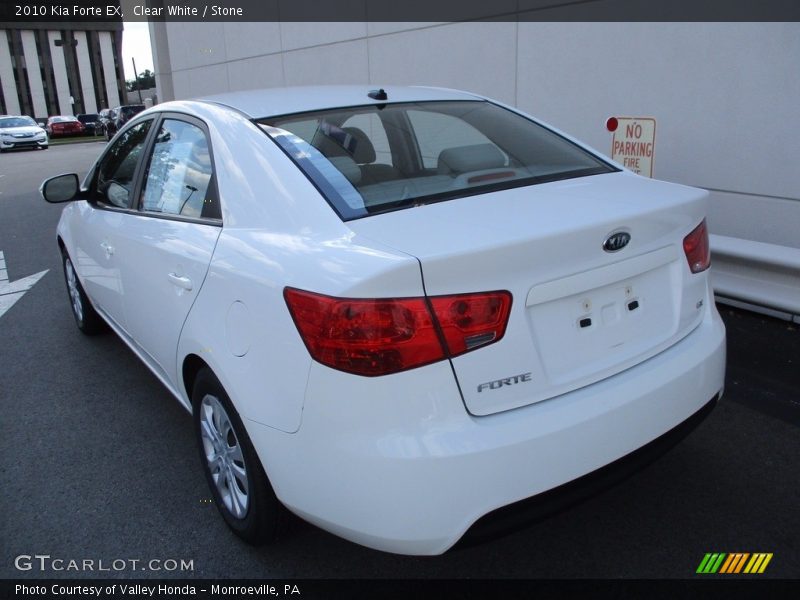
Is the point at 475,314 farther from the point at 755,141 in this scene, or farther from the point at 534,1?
the point at 534,1

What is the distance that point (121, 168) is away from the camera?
12.6 feet

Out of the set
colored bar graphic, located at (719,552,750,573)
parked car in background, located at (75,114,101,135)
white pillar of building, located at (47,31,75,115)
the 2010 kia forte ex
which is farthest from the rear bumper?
white pillar of building, located at (47,31,75,115)

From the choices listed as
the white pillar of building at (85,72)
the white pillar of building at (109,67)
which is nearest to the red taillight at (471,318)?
the white pillar of building at (109,67)

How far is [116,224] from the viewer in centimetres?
353

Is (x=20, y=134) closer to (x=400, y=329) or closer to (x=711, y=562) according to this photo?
(x=400, y=329)

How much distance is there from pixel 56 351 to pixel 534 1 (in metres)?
5.16

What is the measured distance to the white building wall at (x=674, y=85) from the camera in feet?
15.4

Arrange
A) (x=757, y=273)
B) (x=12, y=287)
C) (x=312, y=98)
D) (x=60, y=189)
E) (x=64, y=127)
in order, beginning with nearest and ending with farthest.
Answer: (x=312, y=98), (x=60, y=189), (x=757, y=273), (x=12, y=287), (x=64, y=127)

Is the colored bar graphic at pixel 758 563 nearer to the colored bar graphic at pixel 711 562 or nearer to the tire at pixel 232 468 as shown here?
the colored bar graphic at pixel 711 562

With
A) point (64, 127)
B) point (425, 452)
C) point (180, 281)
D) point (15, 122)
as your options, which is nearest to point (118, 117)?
point (15, 122)

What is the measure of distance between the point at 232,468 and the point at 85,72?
279ft

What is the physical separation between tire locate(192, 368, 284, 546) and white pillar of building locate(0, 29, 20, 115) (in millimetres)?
78662

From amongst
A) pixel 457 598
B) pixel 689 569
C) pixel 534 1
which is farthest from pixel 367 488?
pixel 534 1

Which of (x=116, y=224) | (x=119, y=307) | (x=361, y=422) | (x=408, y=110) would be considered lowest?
(x=119, y=307)
